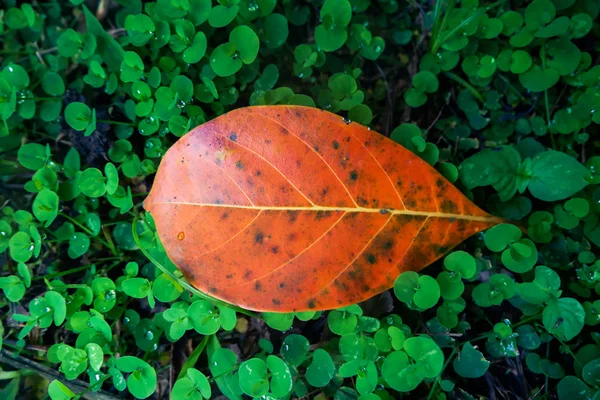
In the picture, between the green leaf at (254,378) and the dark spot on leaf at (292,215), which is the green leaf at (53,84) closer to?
the dark spot on leaf at (292,215)

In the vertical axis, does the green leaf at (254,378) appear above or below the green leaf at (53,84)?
below

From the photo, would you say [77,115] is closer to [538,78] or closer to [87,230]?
[87,230]

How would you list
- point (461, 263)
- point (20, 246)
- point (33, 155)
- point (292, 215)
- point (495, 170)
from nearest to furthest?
point (292, 215) → point (461, 263) → point (495, 170) → point (20, 246) → point (33, 155)

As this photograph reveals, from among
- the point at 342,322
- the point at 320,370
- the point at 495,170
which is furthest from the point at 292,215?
the point at 495,170

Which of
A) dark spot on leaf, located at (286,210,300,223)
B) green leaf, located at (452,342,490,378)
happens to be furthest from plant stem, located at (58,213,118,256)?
green leaf, located at (452,342,490,378)

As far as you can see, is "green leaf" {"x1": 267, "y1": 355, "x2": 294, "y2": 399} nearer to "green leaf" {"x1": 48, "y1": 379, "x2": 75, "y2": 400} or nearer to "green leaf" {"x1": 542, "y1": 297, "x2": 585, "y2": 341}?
"green leaf" {"x1": 48, "y1": 379, "x2": 75, "y2": 400}

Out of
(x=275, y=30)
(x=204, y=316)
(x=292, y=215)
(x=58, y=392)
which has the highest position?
(x=275, y=30)

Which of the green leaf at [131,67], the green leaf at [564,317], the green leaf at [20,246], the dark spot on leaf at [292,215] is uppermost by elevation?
the green leaf at [131,67]

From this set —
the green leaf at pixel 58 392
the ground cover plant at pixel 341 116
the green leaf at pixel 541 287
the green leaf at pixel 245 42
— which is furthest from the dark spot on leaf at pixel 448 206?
the green leaf at pixel 58 392
